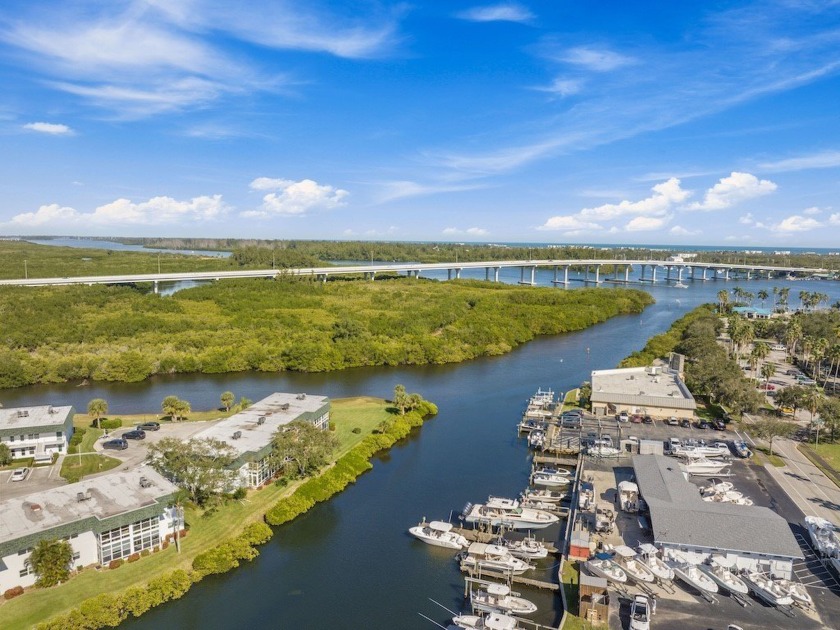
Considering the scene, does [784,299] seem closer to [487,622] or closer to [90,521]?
[487,622]

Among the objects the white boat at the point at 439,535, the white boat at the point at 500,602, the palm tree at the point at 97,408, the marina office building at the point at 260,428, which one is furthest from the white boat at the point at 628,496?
the palm tree at the point at 97,408

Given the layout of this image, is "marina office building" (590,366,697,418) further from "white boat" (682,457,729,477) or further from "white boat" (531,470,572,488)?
"white boat" (531,470,572,488)

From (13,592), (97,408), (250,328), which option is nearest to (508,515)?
(13,592)

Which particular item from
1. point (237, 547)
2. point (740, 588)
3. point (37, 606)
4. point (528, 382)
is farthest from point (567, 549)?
point (528, 382)

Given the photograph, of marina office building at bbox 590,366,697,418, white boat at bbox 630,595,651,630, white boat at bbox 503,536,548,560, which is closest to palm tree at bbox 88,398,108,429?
white boat at bbox 503,536,548,560

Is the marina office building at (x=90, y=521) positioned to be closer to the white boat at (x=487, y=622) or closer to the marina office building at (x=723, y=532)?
the white boat at (x=487, y=622)

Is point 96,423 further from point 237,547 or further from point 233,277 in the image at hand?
point 233,277
